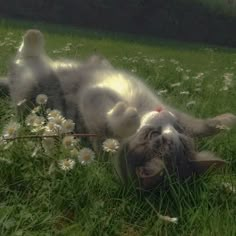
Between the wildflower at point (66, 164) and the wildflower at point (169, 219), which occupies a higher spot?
the wildflower at point (66, 164)

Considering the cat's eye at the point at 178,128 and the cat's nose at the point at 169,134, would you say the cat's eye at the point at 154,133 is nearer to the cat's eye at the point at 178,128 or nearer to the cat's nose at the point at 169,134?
the cat's nose at the point at 169,134

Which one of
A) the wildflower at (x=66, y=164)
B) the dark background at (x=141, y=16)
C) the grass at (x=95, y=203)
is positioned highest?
the wildflower at (x=66, y=164)

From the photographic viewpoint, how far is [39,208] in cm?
307

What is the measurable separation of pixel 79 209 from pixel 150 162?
1.68 ft

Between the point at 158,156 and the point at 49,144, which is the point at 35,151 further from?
the point at 158,156

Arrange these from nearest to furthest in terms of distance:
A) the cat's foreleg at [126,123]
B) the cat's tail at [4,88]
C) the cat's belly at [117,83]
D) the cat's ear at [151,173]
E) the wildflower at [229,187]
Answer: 1. the cat's ear at [151,173]
2. the wildflower at [229,187]
3. the cat's foreleg at [126,123]
4. the cat's belly at [117,83]
5. the cat's tail at [4,88]

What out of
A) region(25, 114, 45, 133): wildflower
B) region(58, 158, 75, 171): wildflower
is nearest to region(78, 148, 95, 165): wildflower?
region(58, 158, 75, 171): wildflower

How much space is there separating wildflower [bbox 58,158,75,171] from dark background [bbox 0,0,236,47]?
25.1 m

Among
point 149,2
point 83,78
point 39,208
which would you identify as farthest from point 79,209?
point 149,2

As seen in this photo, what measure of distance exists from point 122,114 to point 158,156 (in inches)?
26.2

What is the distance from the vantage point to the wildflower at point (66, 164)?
10.5ft

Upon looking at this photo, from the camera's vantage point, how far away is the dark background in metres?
28.2

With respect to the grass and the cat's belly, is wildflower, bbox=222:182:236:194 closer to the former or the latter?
the grass

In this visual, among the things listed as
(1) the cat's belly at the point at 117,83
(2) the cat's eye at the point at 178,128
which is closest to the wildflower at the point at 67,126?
(2) the cat's eye at the point at 178,128
